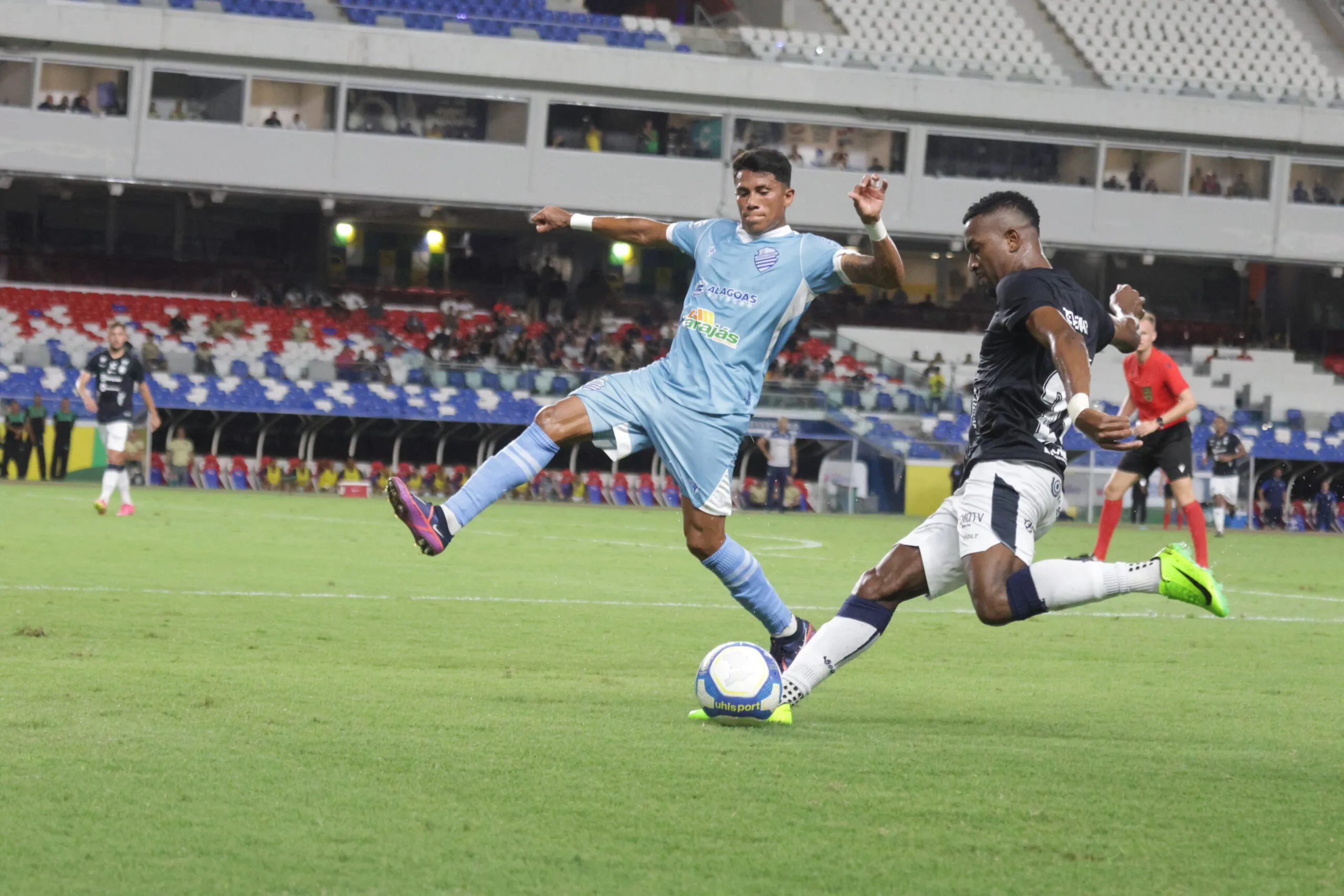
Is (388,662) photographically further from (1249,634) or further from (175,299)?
(175,299)

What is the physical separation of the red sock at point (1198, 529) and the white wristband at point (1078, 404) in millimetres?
8519

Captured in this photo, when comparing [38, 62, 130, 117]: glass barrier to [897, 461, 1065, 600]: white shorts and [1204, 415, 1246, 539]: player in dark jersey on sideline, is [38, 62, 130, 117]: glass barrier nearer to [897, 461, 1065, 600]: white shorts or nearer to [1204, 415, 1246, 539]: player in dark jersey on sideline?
[1204, 415, 1246, 539]: player in dark jersey on sideline

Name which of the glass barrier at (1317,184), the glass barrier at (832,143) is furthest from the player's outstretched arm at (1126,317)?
the glass barrier at (1317,184)

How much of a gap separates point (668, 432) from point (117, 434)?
12524 mm

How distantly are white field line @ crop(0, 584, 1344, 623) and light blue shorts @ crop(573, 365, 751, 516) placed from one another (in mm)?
4082

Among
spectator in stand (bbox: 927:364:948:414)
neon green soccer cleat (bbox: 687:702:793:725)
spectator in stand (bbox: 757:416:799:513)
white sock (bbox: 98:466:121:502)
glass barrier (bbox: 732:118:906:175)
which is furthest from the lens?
glass barrier (bbox: 732:118:906:175)

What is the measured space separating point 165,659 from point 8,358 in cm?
2517

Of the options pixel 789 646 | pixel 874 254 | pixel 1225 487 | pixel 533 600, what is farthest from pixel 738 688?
pixel 1225 487

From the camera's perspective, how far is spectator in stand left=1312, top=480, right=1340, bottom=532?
32125 millimetres

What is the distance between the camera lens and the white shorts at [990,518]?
18.9 ft

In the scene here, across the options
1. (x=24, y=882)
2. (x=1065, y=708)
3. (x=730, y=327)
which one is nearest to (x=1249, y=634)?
(x=1065, y=708)

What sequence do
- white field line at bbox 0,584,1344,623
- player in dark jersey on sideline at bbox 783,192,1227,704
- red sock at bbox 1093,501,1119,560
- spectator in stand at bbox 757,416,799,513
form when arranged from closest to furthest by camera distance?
player in dark jersey on sideline at bbox 783,192,1227,704 → white field line at bbox 0,584,1344,623 → red sock at bbox 1093,501,1119,560 → spectator in stand at bbox 757,416,799,513

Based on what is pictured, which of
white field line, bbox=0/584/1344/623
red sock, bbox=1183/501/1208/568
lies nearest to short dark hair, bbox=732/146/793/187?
white field line, bbox=0/584/1344/623

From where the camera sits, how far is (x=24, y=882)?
10.8 ft
